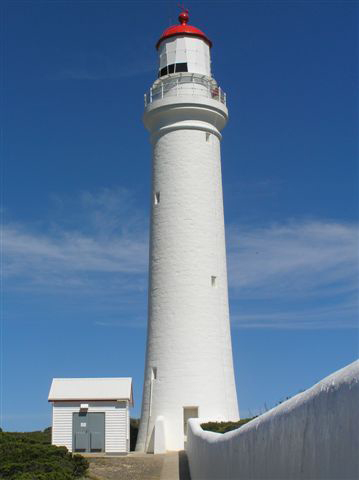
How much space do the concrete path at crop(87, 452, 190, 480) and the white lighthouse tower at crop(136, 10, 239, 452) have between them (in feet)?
10.7

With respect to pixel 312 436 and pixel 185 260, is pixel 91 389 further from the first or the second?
pixel 312 436

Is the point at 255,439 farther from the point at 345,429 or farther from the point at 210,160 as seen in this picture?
the point at 210,160

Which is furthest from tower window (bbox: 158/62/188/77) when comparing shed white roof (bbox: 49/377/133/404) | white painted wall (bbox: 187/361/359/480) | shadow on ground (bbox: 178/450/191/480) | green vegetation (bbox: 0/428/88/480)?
white painted wall (bbox: 187/361/359/480)

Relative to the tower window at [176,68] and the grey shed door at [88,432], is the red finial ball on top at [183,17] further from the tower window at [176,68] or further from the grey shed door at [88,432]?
the grey shed door at [88,432]

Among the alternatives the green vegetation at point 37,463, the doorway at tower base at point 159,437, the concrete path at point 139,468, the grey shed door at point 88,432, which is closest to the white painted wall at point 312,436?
the green vegetation at point 37,463

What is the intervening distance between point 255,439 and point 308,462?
2.27m

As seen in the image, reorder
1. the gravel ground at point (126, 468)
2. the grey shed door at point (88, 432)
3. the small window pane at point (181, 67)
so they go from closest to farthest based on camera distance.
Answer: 1. the gravel ground at point (126, 468)
2. the grey shed door at point (88, 432)
3. the small window pane at point (181, 67)

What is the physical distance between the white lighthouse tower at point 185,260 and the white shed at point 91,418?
5.65 feet

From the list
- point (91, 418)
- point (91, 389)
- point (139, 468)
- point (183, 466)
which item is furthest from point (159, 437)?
point (139, 468)

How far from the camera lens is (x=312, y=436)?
493 cm

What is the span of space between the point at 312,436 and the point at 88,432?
2175 cm

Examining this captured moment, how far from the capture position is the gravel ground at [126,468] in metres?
18.7

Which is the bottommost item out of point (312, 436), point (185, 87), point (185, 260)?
point (312, 436)

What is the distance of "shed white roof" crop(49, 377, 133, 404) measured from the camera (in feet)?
85.6
